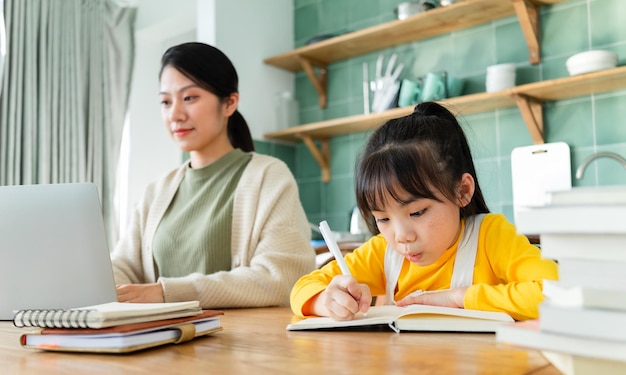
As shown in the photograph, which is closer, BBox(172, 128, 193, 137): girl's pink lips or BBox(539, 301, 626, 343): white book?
BBox(539, 301, 626, 343): white book

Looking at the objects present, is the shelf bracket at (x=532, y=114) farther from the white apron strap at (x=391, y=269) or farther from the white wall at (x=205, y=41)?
the white apron strap at (x=391, y=269)

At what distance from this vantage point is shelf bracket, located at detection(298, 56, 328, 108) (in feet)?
12.5

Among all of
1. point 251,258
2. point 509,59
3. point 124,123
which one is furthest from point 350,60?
point 251,258

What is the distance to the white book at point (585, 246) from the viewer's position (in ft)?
1.57

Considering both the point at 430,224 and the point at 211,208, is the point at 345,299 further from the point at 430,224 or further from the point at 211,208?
the point at 211,208

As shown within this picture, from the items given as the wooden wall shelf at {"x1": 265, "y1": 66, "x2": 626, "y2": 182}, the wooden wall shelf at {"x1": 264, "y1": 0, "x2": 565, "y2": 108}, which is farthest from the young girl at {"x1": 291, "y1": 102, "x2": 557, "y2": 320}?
the wooden wall shelf at {"x1": 264, "y1": 0, "x2": 565, "y2": 108}

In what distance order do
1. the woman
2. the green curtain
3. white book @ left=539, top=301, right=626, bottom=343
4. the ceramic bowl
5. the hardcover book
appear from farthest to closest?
the green curtain, the ceramic bowl, the woman, the hardcover book, white book @ left=539, top=301, right=626, bottom=343

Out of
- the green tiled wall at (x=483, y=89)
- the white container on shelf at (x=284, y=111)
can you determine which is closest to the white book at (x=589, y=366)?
the green tiled wall at (x=483, y=89)

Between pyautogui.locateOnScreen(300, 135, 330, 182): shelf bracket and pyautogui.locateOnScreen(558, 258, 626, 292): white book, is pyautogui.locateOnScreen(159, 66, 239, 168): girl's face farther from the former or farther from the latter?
A: pyautogui.locateOnScreen(300, 135, 330, 182): shelf bracket

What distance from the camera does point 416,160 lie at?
116 centimetres

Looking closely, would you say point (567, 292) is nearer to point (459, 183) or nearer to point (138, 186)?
point (459, 183)

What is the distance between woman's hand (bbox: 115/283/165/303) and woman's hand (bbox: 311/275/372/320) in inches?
16.1

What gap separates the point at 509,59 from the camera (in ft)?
10.2

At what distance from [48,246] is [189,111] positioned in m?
0.70
